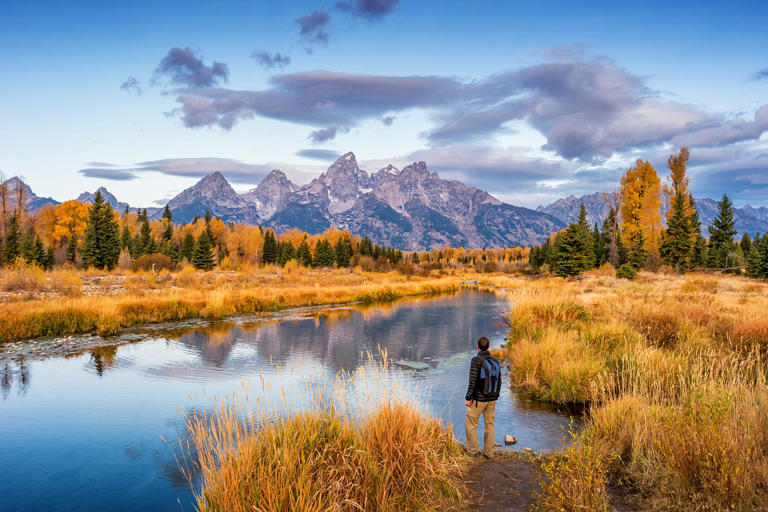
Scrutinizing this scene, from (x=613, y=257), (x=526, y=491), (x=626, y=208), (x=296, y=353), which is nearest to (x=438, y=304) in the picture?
(x=296, y=353)

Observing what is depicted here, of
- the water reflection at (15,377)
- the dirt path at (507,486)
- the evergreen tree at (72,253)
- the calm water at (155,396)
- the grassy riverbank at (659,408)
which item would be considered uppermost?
the evergreen tree at (72,253)

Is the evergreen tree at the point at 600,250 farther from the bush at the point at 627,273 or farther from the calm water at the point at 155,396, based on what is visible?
the calm water at the point at 155,396

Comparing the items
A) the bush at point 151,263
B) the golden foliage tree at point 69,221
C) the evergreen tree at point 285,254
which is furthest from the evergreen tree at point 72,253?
the evergreen tree at point 285,254

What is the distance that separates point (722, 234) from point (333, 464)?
7042cm

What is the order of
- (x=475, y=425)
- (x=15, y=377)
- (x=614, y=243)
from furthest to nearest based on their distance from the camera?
1. (x=614, y=243)
2. (x=15, y=377)
3. (x=475, y=425)

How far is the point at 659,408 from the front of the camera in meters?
6.87

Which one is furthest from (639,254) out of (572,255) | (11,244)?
(11,244)

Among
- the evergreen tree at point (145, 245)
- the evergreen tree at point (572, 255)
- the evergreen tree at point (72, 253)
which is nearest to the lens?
the evergreen tree at point (572, 255)

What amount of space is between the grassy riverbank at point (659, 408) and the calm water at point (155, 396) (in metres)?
1.47

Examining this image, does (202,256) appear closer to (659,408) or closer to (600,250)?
(600,250)

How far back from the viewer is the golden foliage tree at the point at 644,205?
43625 millimetres

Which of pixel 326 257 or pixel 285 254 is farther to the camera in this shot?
pixel 285 254

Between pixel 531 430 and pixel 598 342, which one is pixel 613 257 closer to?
pixel 598 342

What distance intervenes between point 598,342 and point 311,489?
10695 millimetres
